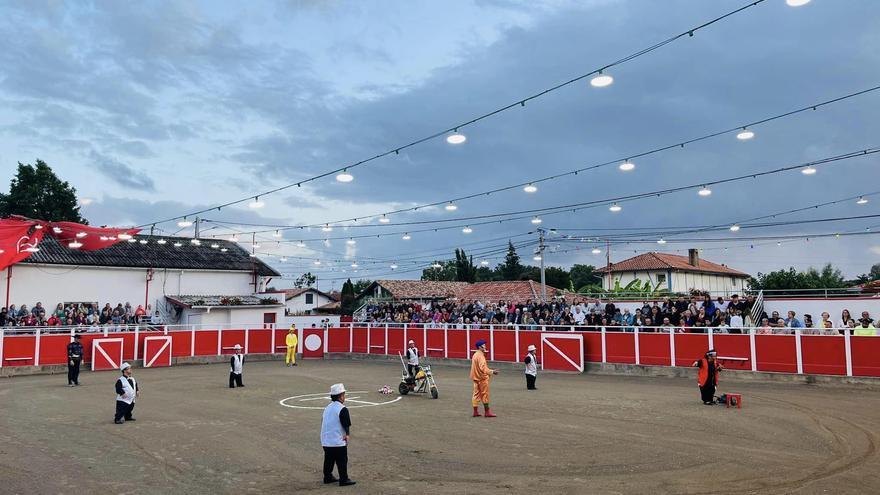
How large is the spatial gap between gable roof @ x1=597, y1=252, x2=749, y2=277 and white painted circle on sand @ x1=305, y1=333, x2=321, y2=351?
3522cm

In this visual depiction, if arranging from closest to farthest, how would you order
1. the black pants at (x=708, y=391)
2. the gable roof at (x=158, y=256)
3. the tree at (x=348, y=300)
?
1. the black pants at (x=708, y=391)
2. the gable roof at (x=158, y=256)
3. the tree at (x=348, y=300)

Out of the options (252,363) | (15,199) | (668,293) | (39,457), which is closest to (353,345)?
(252,363)

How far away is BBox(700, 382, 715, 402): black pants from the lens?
611 inches

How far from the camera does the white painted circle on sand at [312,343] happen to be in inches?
1412

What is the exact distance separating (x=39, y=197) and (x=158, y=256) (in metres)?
24.2

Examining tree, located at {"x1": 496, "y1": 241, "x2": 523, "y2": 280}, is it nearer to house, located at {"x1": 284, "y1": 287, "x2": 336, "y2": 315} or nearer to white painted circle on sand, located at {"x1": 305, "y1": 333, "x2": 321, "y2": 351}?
house, located at {"x1": 284, "y1": 287, "x2": 336, "y2": 315}

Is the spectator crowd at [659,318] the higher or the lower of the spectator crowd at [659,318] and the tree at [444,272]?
the lower

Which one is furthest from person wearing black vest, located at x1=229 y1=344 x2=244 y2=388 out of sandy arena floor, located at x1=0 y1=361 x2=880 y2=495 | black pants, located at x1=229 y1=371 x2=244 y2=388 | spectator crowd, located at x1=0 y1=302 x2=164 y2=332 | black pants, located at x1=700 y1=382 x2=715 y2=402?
black pants, located at x1=700 y1=382 x2=715 y2=402

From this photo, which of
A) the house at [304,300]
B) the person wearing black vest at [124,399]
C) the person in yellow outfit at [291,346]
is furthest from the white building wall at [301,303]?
the person wearing black vest at [124,399]

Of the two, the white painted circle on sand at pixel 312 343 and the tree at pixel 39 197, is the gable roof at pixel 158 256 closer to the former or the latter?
the white painted circle on sand at pixel 312 343

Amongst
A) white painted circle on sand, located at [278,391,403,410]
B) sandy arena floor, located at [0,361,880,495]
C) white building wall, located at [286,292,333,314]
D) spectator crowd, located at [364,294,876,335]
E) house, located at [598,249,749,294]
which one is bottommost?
white painted circle on sand, located at [278,391,403,410]

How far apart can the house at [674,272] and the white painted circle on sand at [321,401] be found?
43097 millimetres

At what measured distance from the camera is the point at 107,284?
3753cm

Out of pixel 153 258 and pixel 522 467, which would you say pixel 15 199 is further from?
pixel 522 467
